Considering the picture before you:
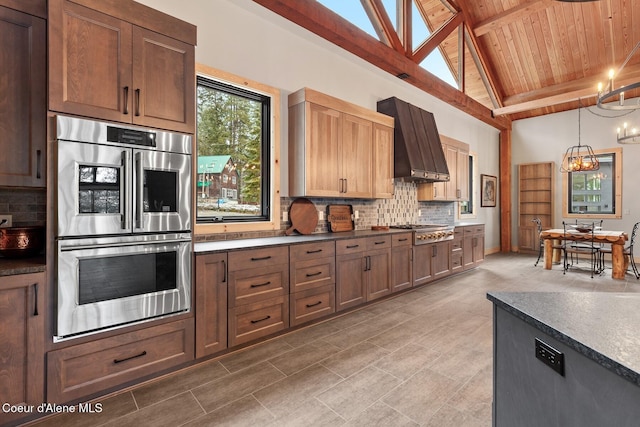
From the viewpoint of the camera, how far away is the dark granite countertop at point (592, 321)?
2.64 feet

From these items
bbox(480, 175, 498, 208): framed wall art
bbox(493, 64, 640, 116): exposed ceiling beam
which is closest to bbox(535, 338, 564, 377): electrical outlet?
bbox(493, 64, 640, 116): exposed ceiling beam

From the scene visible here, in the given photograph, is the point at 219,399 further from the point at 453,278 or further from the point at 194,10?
the point at 453,278

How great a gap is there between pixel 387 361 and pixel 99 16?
3211mm

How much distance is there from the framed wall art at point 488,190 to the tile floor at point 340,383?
5281mm

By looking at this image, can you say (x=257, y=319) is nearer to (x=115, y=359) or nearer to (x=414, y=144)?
(x=115, y=359)

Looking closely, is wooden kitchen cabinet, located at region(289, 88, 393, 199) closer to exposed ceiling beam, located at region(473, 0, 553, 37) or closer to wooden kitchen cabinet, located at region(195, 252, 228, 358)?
wooden kitchen cabinet, located at region(195, 252, 228, 358)

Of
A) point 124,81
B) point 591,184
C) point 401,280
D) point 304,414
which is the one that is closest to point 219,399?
point 304,414

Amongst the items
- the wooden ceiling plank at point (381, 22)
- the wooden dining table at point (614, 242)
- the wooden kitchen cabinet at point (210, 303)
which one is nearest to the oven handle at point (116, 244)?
the wooden kitchen cabinet at point (210, 303)

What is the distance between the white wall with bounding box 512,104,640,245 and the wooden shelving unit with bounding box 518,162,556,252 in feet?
0.41

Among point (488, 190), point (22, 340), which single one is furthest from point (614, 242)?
point (22, 340)

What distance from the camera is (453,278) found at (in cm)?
546

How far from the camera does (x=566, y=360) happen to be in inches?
38.0

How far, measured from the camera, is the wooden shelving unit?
8.14 m

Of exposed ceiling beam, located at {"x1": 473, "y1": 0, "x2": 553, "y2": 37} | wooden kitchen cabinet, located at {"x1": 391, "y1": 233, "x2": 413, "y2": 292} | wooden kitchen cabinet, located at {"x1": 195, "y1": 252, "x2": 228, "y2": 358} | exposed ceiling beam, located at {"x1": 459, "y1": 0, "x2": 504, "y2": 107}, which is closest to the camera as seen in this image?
wooden kitchen cabinet, located at {"x1": 195, "y1": 252, "x2": 228, "y2": 358}
